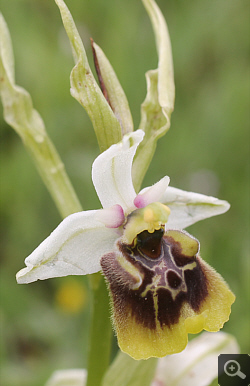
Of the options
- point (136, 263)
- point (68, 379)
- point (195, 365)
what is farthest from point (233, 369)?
point (136, 263)

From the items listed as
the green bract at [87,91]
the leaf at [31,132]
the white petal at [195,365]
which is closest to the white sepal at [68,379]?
the white petal at [195,365]

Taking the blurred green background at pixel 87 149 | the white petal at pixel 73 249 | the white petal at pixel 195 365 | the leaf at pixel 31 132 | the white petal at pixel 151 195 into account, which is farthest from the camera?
the blurred green background at pixel 87 149

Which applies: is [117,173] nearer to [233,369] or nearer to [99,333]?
[99,333]

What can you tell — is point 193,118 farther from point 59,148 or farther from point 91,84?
point 91,84

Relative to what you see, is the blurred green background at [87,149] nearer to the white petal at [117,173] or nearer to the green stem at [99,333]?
the green stem at [99,333]

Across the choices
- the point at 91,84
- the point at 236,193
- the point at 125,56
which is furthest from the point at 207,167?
the point at 91,84

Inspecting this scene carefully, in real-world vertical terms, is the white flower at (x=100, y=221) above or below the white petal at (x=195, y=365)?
above
